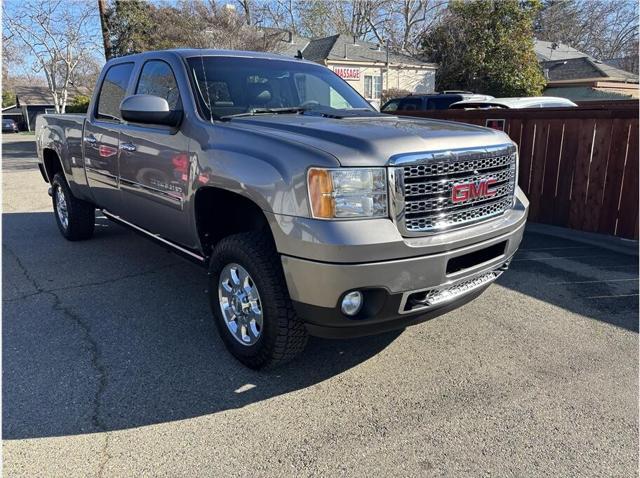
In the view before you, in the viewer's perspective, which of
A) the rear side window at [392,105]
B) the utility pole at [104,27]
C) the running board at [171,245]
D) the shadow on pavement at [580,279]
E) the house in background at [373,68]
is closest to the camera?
the running board at [171,245]

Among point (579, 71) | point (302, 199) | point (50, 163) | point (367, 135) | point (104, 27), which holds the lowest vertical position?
point (579, 71)

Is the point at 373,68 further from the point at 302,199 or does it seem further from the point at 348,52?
the point at 302,199

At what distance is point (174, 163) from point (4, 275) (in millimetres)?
2816

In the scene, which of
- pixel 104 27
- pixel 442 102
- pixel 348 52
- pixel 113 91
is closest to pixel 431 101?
pixel 442 102

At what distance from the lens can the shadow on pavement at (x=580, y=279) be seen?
4367mm

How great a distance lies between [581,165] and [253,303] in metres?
5.35

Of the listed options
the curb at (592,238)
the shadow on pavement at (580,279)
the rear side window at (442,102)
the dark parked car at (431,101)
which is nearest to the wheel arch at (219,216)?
the shadow on pavement at (580,279)

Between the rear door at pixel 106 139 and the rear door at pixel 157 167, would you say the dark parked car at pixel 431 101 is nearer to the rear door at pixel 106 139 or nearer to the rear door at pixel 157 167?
the rear door at pixel 106 139

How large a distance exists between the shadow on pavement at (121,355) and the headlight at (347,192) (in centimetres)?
119

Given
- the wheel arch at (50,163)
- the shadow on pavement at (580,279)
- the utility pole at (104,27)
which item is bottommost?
the shadow on pavement at (580,279)

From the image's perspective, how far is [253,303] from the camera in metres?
3.20

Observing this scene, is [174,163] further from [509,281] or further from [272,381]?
[509,281]

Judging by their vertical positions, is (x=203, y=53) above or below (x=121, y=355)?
above

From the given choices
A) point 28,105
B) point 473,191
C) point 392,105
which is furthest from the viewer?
point 28,105
